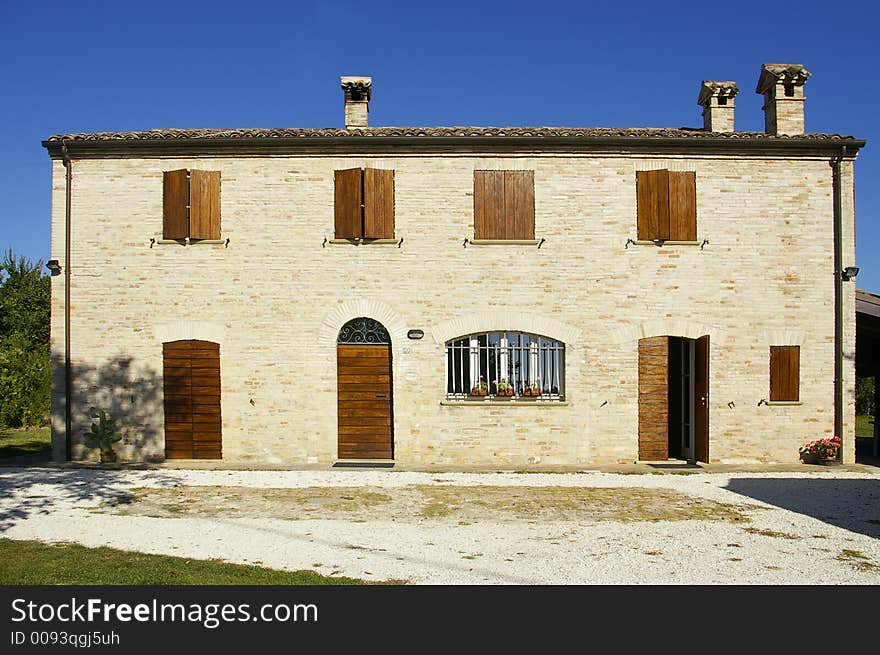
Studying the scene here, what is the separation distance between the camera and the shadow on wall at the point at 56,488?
8.99 metres

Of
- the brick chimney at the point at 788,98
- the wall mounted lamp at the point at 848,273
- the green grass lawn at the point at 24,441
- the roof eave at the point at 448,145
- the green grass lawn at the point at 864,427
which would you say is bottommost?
the green grass lawn at the point at 864,427

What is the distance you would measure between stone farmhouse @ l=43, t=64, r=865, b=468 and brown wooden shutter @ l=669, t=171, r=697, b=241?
4 cm

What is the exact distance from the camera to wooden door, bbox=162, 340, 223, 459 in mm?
12852

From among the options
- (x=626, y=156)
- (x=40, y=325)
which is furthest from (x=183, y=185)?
(x=40, y=325)

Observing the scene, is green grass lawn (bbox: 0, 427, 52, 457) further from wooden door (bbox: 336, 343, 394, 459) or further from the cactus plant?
wooden door (bbox: 336, 343, 394, 459)

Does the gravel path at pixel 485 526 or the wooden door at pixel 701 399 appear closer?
the gravel path at pixel 485 526

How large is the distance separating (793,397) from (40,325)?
2358cm

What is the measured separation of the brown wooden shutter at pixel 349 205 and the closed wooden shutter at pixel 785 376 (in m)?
8.40

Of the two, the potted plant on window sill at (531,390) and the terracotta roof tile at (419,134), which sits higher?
the terracotta roof tile at (419,134)

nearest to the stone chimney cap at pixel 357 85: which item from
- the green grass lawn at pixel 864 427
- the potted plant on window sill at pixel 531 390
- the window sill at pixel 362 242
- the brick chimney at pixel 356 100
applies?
the brick chimney at pixel 356 100

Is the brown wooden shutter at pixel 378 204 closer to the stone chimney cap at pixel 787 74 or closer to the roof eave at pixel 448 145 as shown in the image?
the roof eave at pixel 448 145

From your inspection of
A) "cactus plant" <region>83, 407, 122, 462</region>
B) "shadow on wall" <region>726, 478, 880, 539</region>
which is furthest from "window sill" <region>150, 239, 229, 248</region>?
"shadow on wall" <region>726, 478, 880, 539</region>

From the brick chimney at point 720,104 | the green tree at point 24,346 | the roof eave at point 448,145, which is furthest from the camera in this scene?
the green tree at point 24,346
